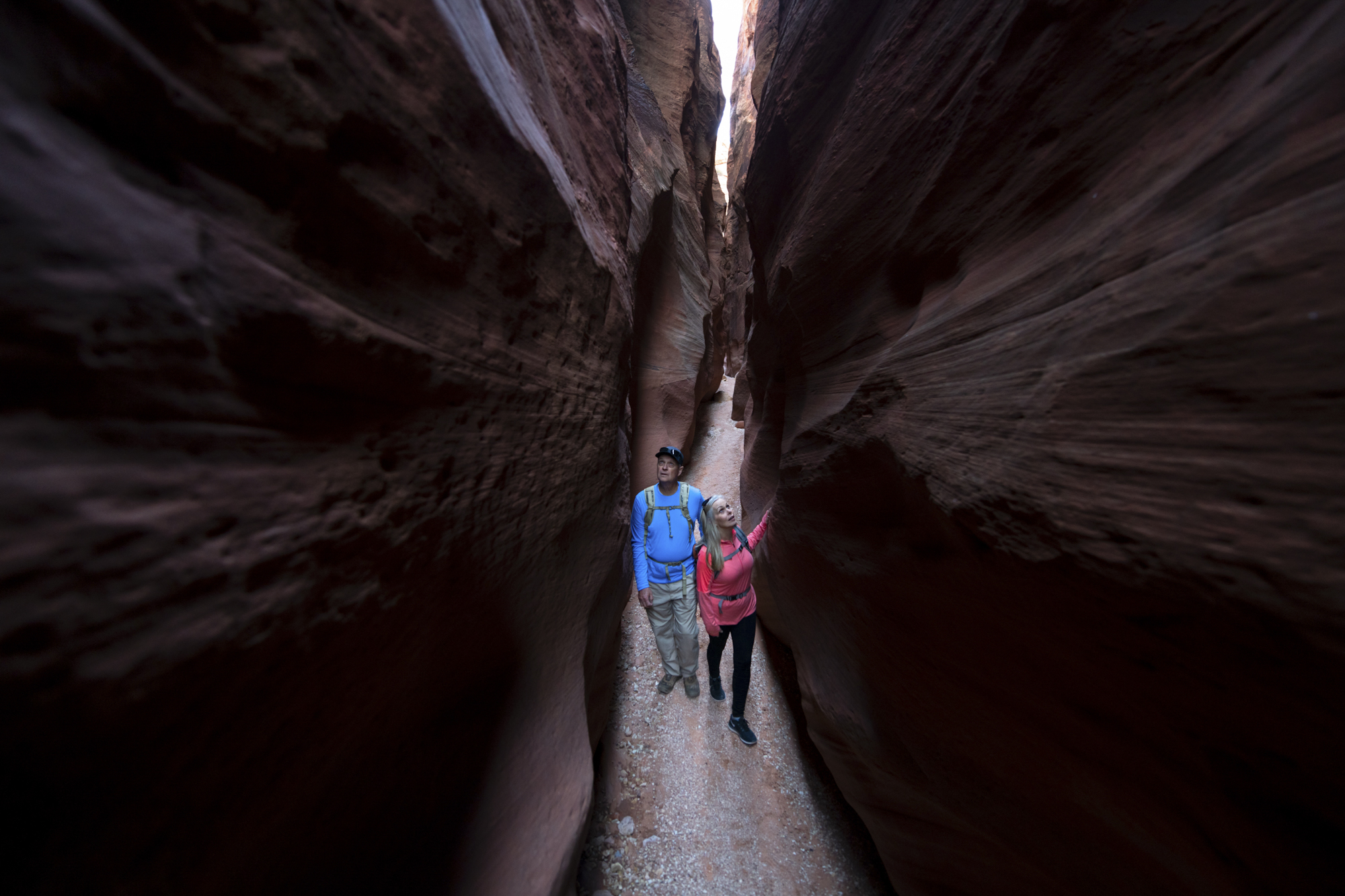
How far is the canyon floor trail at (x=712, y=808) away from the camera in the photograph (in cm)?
265

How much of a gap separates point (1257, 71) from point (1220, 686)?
4.42 ft

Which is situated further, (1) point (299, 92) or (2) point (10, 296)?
(1) point (299, 92)

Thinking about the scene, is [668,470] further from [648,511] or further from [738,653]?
[738,653]

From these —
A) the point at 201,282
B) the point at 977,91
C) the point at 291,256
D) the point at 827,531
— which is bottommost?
the point at 827,531

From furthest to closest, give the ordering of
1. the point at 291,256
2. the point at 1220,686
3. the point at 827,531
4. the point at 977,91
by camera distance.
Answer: the point at 827,531, the point at 977,91, the point at 291,256, the point at 1220,686

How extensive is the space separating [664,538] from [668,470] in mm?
487

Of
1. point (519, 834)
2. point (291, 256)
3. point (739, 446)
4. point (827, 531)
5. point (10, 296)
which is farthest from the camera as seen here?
point (739, 446)

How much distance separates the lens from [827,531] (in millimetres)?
2623

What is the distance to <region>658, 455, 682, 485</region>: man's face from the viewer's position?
296 cm

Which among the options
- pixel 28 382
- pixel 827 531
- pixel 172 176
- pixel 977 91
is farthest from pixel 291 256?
pixel 827 531

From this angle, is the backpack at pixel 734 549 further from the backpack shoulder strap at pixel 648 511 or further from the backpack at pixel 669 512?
the backpack shoulder strap at pixel 648 511

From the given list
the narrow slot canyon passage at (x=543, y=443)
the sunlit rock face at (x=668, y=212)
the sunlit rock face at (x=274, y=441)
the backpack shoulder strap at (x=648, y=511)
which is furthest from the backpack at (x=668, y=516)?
the sunlit rock face at (x=668, y=212)

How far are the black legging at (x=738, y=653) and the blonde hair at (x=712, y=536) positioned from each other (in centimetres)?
57

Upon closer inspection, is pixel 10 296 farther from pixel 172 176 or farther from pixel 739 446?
pixel 739 446
